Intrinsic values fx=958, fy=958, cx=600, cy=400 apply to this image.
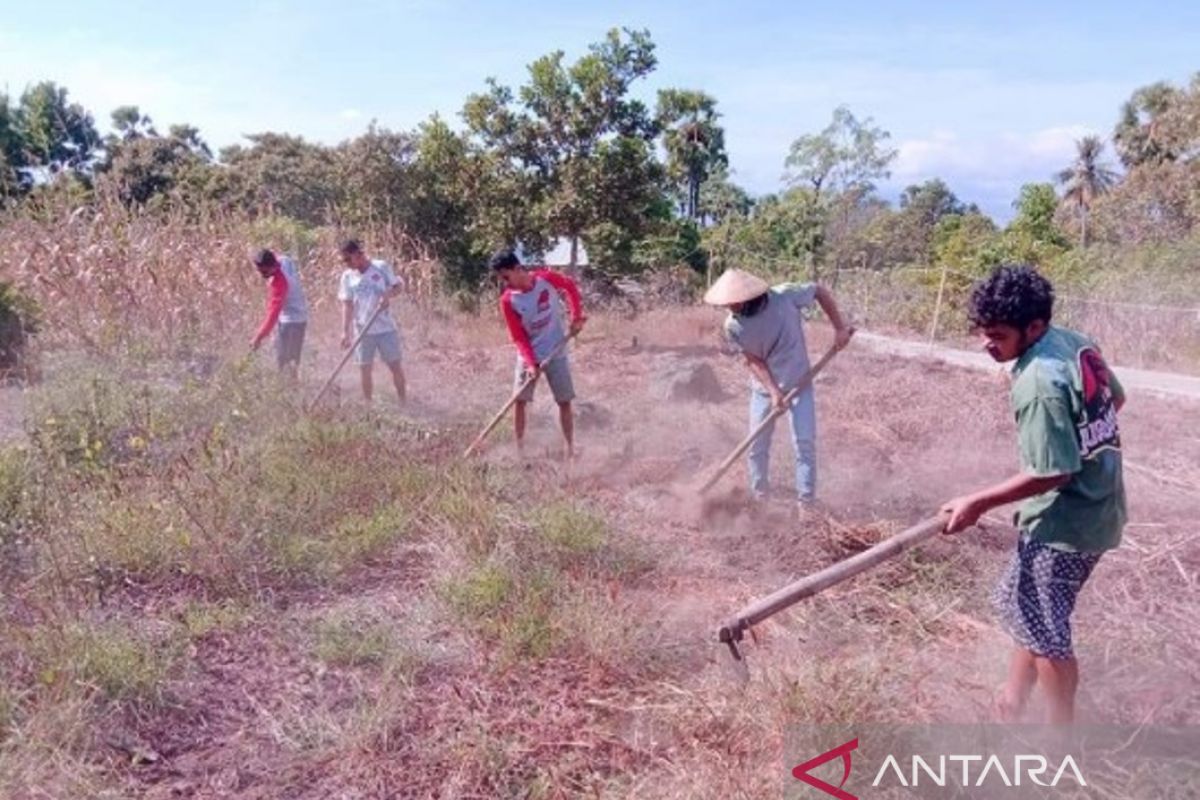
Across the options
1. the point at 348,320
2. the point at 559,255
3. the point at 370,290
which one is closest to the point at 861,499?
the point at 370,290

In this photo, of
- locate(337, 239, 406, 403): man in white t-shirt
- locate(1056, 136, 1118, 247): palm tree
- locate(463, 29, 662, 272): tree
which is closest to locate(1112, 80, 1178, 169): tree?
locate(1056, 136, 1118, 247): palm tree

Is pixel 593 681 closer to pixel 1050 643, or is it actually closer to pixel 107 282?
pixel 1050 643

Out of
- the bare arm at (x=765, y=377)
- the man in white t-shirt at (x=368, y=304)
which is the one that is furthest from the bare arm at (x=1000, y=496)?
the man in white t-shirt at (x=368, y=304)

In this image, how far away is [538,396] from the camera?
29.1 ft

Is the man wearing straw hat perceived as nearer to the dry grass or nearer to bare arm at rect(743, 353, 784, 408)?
bare arm at rect(743, 353, 784, 408)

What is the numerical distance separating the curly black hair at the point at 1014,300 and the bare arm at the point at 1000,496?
1.31 ft

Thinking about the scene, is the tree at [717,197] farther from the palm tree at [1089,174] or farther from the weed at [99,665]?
the weed at [99,665]

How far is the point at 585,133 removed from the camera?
494 inches

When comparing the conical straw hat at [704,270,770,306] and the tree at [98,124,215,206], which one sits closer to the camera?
the conical straw hat at [704,270,770,306]

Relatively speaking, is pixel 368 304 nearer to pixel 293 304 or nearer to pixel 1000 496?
pixel 293 304

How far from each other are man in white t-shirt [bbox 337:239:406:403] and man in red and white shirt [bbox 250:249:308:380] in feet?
1.23

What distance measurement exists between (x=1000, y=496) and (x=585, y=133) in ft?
35.7

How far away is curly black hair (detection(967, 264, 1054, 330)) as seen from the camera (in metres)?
2.43

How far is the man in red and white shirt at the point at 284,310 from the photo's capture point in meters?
7.13
